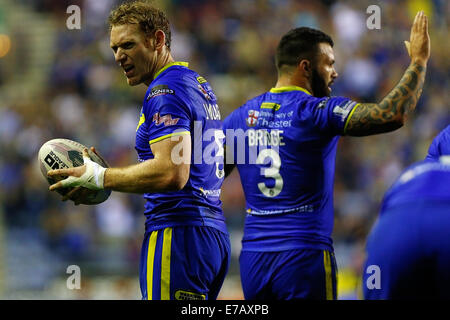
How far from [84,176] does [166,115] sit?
21.4 inches

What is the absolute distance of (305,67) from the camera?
14.9ft

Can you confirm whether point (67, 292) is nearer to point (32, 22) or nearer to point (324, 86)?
point (32, 22)

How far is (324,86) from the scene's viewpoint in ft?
14.9

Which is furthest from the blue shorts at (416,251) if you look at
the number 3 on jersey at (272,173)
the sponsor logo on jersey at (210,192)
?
the number 3 on jersey at (272,173)

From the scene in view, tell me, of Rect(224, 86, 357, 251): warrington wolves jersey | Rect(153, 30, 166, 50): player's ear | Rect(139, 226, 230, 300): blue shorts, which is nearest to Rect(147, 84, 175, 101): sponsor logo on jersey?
Rect(153, 30, 166, 50): player's ear

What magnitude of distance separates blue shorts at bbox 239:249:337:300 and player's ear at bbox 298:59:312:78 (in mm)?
1190

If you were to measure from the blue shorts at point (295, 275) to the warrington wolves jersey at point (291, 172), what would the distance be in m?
0.05

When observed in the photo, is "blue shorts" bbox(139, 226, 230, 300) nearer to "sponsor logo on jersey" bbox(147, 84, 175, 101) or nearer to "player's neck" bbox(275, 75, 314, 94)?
"sponsor logo on jersey" bbox(147, 84, 175, 101)

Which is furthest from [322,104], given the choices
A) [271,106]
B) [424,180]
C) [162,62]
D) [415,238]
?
[415,238]

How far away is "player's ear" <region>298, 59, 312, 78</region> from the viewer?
14.8 ft

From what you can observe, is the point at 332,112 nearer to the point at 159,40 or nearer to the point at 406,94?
the point at 406,94
